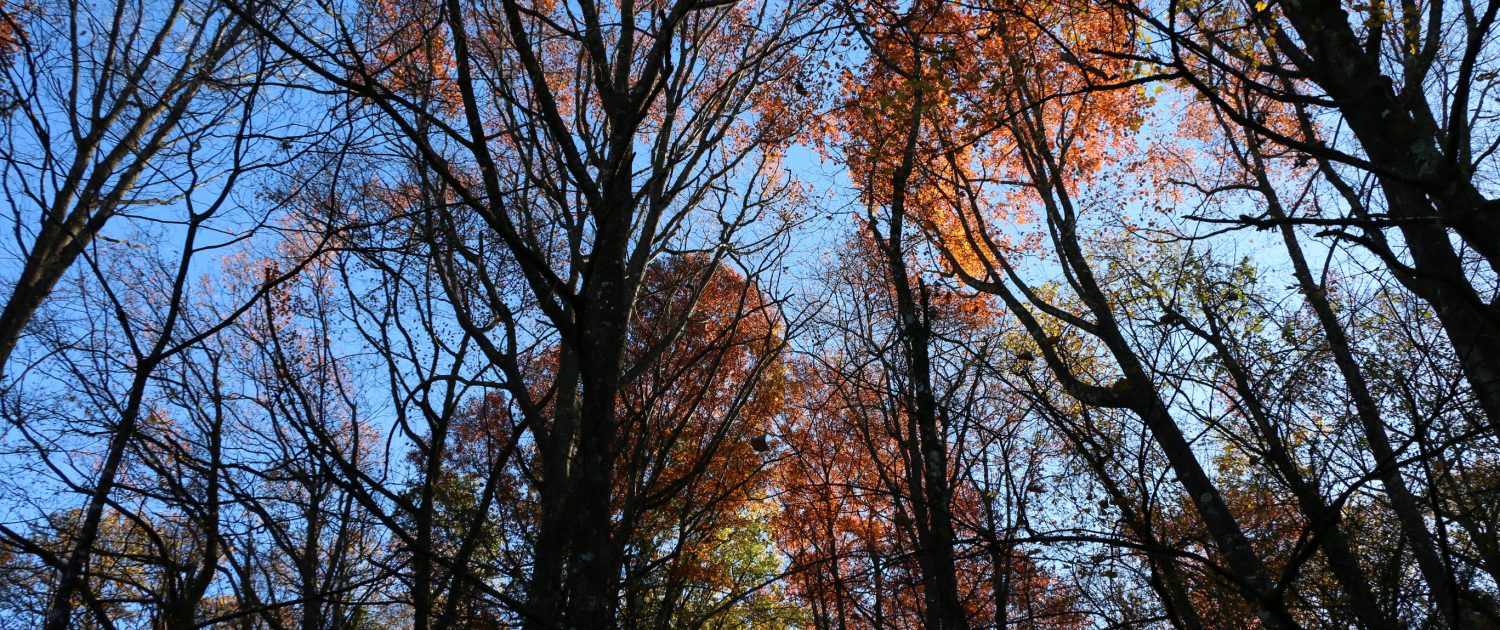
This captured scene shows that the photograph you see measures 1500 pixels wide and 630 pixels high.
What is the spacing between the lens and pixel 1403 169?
135 inches

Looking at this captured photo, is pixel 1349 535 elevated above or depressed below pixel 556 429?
below

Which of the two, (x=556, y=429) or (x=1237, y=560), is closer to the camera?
(x=1237, y=560)

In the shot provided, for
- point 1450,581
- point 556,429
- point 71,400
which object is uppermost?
point 71,400

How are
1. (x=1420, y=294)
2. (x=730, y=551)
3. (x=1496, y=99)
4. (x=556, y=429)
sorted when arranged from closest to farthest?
1. (x=1420, y=294)
2. (x=556, y=429)
3. (x=1496, y=99)
4. (x=730, y=551)

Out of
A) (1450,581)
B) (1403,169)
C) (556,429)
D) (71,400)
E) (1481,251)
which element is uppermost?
(71,400)

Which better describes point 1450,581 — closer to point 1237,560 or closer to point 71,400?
point 1237,560

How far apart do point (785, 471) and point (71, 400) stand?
10.9 meters

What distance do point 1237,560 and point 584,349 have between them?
6.09 metres

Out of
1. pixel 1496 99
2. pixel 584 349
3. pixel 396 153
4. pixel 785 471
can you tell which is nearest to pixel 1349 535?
pixel 1496 99

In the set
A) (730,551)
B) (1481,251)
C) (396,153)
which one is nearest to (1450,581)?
(1481,251)

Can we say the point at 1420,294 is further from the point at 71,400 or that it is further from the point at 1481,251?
the point at 71,400

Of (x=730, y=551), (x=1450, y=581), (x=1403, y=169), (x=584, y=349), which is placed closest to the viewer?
(x=1450, y=581)

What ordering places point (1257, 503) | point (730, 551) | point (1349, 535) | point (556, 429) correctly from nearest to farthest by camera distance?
point (1349, 535)
point (556, 429)
point (1257, 503)
point (730, 551)

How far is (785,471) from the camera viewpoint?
1500 centimetres
